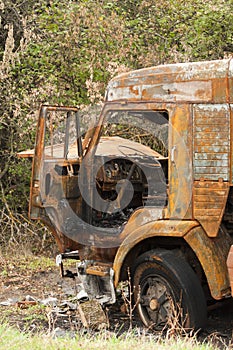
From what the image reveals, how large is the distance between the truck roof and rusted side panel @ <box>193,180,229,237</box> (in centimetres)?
78

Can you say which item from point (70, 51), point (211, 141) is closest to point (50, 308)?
point (211, 141)

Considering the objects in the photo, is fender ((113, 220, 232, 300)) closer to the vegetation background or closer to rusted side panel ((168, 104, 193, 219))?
rusted side panel ((168, 104, 193, 219))

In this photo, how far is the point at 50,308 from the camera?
7.47 meters

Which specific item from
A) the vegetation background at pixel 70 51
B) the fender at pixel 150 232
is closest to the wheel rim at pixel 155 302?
the fender at pixel 150 232

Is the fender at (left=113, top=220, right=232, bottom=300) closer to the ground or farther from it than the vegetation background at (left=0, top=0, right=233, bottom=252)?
closer to the ground

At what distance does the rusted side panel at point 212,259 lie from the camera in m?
6.20

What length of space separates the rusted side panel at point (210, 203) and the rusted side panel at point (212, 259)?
0.30 ft

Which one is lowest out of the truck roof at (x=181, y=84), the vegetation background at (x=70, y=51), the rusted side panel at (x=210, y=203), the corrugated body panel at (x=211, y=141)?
the rusted side panel at (x=210, y=203)

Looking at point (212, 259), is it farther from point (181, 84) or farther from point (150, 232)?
point (181, 84)

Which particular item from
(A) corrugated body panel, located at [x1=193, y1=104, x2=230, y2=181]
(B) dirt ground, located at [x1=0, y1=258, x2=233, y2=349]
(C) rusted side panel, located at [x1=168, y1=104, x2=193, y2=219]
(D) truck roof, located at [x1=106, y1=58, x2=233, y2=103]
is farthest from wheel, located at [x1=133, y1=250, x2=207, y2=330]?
(D) truck roof, located at [x1=106, y1=58, x2=233, y2=103]

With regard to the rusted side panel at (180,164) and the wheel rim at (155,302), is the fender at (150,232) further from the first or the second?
the wheel rim at (155,302)

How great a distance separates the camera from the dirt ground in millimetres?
6824

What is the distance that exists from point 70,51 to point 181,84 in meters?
5.69

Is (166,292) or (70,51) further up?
(70,51)
